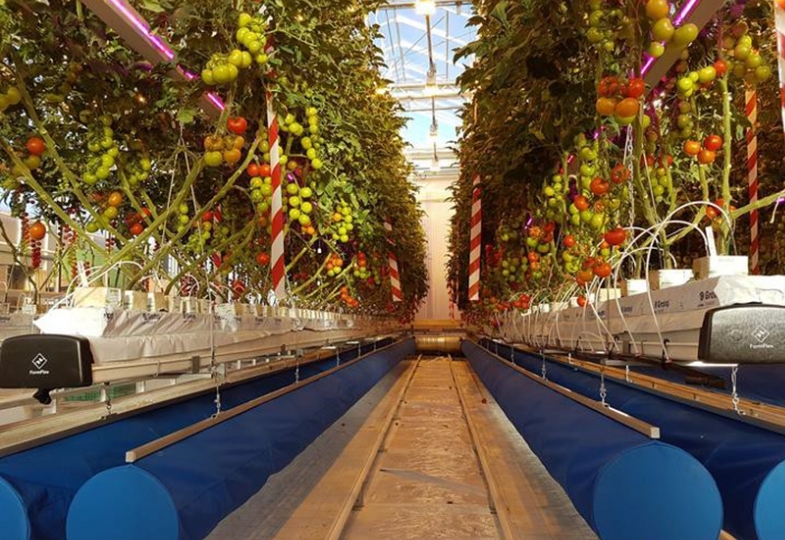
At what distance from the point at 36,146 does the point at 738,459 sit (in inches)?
115

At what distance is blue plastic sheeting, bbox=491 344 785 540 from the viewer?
163cm

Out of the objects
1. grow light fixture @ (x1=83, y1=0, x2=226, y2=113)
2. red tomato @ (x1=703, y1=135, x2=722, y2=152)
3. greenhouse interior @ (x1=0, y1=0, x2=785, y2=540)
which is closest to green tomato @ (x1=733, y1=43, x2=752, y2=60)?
greenhouse interior @ (x1=0, y1=0, x2=785, y2=540)

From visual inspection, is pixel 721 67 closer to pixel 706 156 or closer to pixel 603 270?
pixel 706 156

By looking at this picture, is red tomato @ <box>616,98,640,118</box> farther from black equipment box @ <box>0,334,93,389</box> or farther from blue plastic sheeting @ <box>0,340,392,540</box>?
blue plastic sheeting @ <box>0,340,392,540</box>

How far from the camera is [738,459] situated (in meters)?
1.86

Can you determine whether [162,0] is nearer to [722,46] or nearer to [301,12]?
[301,12]

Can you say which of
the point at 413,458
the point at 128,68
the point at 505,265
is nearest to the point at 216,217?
the point at 128,68

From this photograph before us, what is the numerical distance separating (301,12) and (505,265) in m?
4.64

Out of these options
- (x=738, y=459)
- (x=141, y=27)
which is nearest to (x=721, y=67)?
(x=738, y=459)

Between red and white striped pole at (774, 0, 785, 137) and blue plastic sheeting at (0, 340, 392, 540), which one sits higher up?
red and white striped pole at (774, 0, 785, 137)

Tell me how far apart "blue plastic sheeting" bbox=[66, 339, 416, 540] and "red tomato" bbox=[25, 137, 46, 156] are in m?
1.45

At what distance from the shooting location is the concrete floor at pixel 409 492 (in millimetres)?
3332

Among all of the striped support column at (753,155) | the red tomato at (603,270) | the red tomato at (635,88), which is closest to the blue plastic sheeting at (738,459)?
the red tomato at (603,270)

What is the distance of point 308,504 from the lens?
12.5 feet
